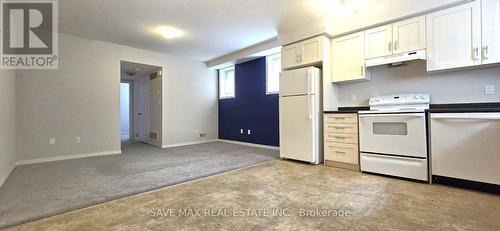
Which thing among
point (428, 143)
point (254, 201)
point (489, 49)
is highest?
point (489, 49)

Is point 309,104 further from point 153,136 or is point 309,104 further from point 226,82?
point 153,136

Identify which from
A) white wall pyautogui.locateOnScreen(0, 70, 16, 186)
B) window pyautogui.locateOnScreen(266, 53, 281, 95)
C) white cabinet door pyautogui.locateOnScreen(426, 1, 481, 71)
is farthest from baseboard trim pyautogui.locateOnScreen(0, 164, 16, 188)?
white cabinet door pyautogui.locateOnScreen(426, 1, 481, 71)

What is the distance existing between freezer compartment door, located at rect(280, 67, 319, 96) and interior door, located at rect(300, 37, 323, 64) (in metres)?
0.20

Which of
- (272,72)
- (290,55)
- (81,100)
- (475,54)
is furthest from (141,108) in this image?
(475,54)

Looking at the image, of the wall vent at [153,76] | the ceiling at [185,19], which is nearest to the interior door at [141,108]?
the wall vent at [153,76]

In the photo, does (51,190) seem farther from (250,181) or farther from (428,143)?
(428,143)

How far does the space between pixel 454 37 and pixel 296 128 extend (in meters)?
2.30

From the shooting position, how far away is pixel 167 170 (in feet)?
10.5

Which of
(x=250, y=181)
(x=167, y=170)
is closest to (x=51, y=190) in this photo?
(x=167, y=170)

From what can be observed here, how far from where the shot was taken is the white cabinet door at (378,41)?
9.92 ft

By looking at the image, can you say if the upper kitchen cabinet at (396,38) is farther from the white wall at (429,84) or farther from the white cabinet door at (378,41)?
the white wall at (429,84)

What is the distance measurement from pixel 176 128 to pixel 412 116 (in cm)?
512

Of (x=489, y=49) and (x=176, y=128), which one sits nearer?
(x=489, y=49)

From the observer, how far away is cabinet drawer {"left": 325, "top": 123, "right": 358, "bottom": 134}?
3196 mm
